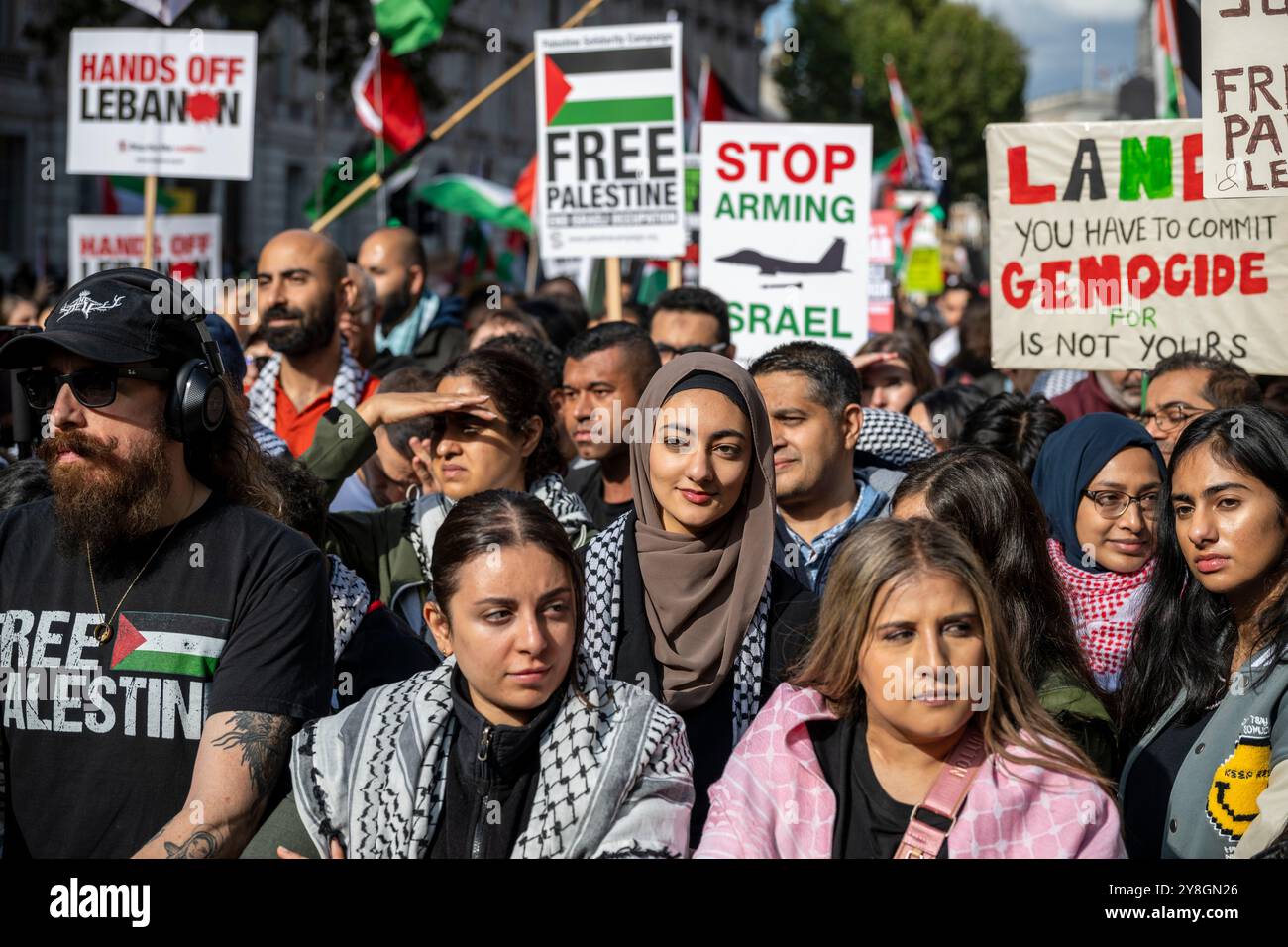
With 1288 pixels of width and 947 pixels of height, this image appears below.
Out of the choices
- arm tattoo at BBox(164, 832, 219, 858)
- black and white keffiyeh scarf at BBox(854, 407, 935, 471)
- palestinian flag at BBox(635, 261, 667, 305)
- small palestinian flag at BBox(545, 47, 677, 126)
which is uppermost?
small palestinian flag at BBox(545, 47, 677, 126)

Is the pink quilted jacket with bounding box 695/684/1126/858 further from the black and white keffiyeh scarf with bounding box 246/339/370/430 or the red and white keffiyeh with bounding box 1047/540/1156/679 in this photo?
the black and white keffiyeh scarf with bounding box 246/339/370/430

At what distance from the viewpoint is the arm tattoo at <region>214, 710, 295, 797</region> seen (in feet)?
9.37

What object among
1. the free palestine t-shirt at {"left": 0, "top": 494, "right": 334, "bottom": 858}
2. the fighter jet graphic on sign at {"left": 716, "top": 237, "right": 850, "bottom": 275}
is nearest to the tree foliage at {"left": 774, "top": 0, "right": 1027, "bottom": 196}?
the fighter jet graphic on sign at {"left": 716, "top": 237, "right": 850, "bottom": 275}

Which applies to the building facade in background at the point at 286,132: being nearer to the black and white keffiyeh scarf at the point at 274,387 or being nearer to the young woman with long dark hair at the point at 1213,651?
the black and white keffiyeh scarf at the point at 274,387

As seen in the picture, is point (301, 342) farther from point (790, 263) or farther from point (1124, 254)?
point (1124, 254)

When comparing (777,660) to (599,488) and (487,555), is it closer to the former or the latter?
(487,555)

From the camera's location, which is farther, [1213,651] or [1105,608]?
[1105,608]

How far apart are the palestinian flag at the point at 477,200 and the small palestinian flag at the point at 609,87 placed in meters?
5.66

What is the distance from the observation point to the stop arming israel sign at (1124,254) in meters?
5.97

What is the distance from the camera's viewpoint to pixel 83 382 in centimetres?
299

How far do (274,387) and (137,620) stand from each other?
12.7 ft

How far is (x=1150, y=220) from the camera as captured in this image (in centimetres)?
621

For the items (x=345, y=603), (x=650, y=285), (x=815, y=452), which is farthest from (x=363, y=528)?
(x=650, y=285)

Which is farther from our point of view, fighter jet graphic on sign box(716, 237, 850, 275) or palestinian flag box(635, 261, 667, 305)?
palestinian flag box(635, 261, 667, 305)
